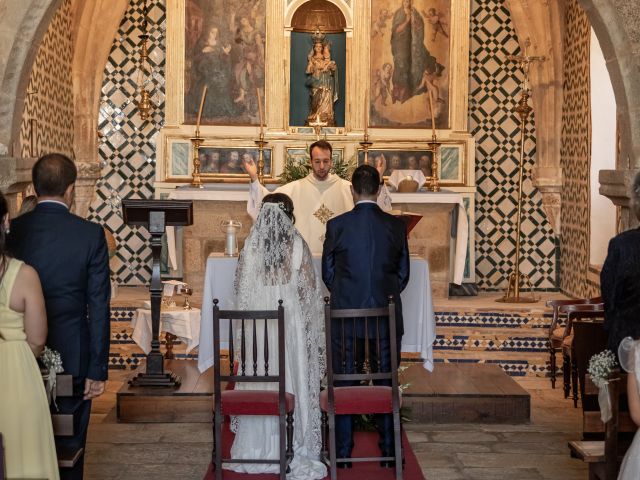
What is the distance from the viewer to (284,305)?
646 centimetres

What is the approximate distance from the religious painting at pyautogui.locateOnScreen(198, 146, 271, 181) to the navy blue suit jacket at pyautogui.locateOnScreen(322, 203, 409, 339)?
6253 mm

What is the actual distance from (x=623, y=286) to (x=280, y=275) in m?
2.04

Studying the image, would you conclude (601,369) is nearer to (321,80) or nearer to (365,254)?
(365,254)

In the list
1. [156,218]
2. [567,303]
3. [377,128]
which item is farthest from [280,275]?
[377,128]

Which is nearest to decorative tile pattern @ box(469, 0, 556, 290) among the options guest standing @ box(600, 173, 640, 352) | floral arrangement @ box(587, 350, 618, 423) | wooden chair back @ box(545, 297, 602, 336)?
wooden chair back @ box(545, 297, 602, 336)

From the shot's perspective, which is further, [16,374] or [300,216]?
[300,216]

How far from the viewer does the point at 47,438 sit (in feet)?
14.7

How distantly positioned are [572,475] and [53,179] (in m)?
3.89

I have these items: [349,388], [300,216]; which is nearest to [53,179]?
[349,388]

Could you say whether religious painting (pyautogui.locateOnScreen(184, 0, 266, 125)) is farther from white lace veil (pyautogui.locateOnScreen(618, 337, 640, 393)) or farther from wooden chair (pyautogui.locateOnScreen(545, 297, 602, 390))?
white lace veil (pyautogui.locateOnScreen(618, 337, 640, 393))

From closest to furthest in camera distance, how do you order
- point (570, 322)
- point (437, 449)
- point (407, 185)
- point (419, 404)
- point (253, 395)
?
point (253, 395), point (437, 449), point (419, 404), point (570, 322), point (407, 185)

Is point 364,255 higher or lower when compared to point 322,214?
lower

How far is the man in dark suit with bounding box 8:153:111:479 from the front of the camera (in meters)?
5.16

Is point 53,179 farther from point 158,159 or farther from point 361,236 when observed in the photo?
point 158,159
